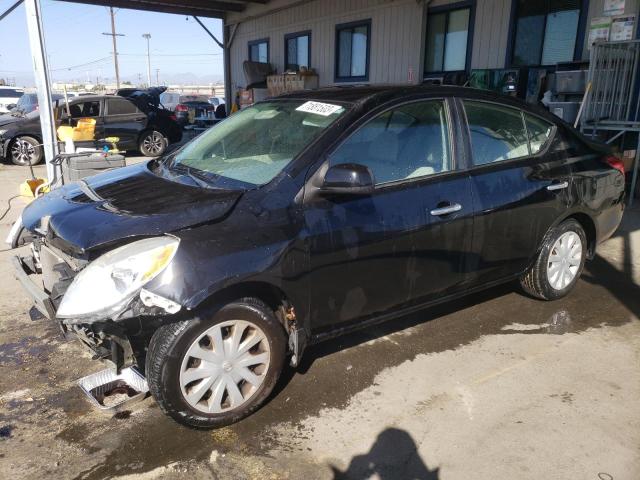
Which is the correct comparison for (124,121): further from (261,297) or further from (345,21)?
(261,297)

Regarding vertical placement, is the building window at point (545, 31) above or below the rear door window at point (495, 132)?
above

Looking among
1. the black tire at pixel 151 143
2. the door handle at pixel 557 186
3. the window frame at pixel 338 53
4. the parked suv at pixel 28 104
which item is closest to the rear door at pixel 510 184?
the door handle at pixel 557 186

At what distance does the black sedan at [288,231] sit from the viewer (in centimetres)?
246

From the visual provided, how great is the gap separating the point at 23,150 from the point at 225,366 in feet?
38.4

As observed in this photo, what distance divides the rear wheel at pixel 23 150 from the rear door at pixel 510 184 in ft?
37.2

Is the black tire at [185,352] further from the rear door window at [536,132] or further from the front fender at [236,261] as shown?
the rear door window at [536,132]

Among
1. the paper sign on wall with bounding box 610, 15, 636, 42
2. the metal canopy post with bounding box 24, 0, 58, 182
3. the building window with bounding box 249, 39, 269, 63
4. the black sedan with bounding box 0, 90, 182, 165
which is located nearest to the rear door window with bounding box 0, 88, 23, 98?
the black sedan with bounding box 0, 90, 182, 165

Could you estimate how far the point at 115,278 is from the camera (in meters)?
2.41

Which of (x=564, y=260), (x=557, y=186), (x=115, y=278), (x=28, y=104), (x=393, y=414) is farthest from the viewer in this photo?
(x=28, y=104)

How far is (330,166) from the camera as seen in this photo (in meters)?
2.88

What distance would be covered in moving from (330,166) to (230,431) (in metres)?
1.48

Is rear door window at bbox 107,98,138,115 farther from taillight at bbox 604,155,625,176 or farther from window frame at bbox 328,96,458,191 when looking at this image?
taillight at bbox 604,155,625,176

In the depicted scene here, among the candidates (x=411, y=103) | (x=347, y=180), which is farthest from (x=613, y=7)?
(x=347, y=180)

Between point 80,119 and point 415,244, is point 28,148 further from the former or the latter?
point 415,244
